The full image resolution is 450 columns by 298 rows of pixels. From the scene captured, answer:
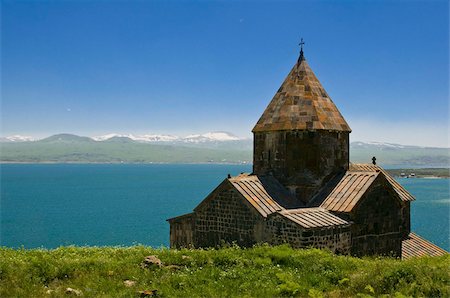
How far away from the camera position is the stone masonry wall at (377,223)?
15.0 m

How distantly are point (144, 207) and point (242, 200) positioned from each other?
58.2m

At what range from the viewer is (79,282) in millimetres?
9445

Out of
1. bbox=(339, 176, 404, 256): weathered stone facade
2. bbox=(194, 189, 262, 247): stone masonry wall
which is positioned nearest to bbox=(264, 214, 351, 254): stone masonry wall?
bbox=(194, 189, 262, 247): stone masonry wall

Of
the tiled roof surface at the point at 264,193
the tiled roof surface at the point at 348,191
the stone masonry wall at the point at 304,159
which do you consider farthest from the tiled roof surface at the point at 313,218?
the stone masonry wall at the point at 304,159

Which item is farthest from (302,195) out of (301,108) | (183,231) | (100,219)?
(100,219)

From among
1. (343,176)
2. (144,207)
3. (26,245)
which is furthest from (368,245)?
(144,207)

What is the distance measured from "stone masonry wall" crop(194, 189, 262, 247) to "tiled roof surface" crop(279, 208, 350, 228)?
1121 millimetres

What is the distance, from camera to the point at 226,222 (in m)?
15.5

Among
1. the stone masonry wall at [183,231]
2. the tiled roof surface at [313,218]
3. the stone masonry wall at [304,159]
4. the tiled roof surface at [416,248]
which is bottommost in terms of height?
the tiled roof surface at [416,248]

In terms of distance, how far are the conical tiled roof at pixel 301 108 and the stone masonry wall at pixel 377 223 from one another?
286cm

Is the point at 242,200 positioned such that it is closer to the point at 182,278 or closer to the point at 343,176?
the point at 343,176

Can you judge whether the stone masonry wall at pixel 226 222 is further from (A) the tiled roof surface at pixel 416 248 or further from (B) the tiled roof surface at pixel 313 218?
(A) the tiled roof surface at pixel 416 248

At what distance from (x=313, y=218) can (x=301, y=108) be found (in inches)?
178

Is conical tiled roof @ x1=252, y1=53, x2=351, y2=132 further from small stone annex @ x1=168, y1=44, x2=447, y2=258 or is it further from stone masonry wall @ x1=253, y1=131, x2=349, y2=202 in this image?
stone masonry wall @ x1=253, y1=131, x2=349, y2=202
